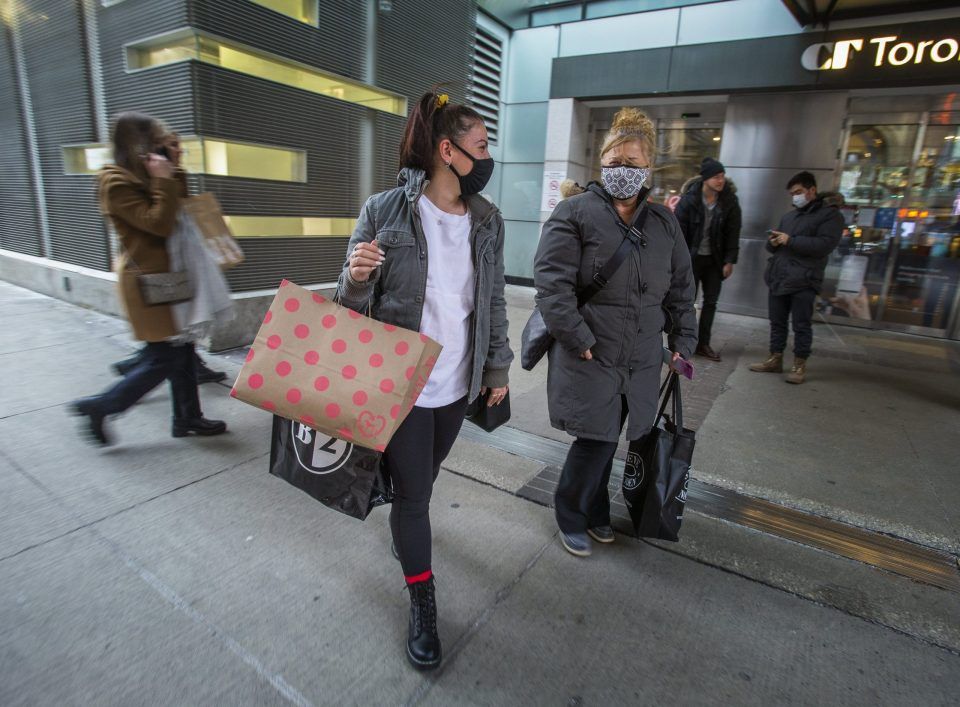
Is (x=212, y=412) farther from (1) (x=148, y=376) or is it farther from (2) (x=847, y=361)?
(2) (x=847, y=361)

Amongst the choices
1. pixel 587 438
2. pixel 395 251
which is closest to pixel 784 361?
pixel 587 438

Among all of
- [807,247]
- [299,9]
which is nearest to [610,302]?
[807,247]

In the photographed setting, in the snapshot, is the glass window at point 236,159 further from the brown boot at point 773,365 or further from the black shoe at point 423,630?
the brown boot at point 773,365

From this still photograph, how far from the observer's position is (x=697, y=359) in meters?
6.21

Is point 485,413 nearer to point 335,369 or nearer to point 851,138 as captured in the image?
point 335,369

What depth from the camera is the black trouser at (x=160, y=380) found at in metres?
3.41

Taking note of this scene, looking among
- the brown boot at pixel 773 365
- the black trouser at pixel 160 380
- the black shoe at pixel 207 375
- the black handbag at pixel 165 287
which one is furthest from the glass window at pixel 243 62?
the brown boot at pixel 773 365

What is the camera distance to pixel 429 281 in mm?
1941

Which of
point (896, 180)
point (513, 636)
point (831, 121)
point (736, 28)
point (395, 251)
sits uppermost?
point (736, 28)

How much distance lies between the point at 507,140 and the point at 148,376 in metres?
8.69

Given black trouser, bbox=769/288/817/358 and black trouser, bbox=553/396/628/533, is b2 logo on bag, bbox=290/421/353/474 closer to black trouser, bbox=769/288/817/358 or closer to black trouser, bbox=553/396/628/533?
black trouser, bbox=553/396/628/533

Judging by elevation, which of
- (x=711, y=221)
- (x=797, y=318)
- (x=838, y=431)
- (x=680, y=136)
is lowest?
(x=838, y=431)

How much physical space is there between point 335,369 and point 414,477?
52cm

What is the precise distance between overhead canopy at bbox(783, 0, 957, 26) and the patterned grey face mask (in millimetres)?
6418
